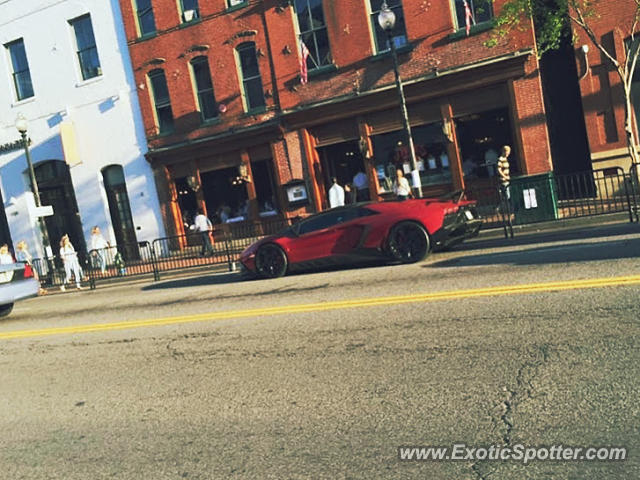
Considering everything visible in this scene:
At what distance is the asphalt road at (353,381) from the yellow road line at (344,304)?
5 cm

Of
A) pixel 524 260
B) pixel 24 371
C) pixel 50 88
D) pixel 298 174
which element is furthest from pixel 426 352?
pixel 50 88

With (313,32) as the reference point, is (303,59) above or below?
below

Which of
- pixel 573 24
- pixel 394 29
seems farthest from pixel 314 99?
pixel 573 24

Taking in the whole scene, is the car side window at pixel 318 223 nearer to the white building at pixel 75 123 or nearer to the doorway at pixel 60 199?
the white building at pixel 75 123

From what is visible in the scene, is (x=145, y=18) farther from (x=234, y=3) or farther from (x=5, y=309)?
(x=5, y=309)

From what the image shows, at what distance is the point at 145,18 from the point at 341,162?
9.52m

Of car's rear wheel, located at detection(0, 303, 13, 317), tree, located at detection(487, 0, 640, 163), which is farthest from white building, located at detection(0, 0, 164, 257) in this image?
tree, located at detection(487, 0, 640, 163)

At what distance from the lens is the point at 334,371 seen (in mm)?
6000

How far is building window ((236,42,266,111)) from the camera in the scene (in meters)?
21.6

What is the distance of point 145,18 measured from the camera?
76.1ft

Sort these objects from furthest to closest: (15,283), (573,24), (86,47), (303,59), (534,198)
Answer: (86,47)
(303,59)
(573,24)
(534,198)
(15,283)

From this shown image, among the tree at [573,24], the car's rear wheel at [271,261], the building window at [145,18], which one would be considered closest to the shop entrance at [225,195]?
the building window at [145,18]

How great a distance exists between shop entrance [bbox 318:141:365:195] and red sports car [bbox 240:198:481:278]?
7689mm

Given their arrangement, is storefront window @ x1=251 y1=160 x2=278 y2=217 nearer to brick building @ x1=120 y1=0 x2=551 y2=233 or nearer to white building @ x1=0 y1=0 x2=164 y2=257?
brick building @ x1=120 y1=0 x2=551 y2=233
